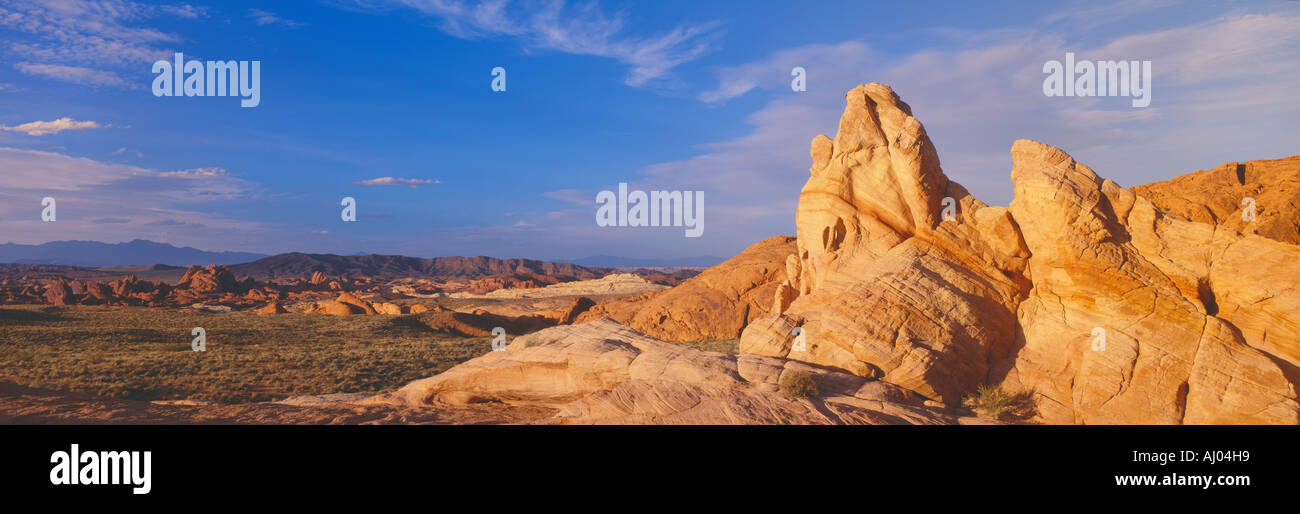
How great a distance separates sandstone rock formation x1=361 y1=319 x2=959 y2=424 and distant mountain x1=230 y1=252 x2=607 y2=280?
130183 millimetres

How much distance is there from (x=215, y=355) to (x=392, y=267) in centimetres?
16091

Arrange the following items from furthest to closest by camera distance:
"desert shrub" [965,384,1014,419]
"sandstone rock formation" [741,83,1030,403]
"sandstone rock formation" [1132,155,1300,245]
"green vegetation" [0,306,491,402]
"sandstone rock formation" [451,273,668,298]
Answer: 1. "sandstone rock formation" [451,273,668,298]
2. "green vegetation" [0,306,491,402]
3. "sandstone rock formation" [1132,155,1300,245]
4. "sandstone rock formation" [741,83,1030,403]
5. "desert shrub" [965,384,1014,419]

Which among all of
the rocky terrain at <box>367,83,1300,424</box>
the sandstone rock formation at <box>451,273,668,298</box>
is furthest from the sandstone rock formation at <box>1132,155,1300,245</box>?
the sandstone rock formation at <box>451,273,668,298</box>

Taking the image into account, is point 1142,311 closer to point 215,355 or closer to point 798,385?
point 798,385

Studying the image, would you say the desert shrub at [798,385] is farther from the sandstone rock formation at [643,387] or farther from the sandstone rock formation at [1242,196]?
the sandstone rock formation at [1242,196]

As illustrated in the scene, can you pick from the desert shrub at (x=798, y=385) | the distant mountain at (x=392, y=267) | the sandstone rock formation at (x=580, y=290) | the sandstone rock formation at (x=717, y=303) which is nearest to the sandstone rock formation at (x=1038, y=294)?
the desert shrub at (x=798, y=385)

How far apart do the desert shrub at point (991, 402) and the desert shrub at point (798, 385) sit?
3.39m

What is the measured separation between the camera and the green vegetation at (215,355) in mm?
18203

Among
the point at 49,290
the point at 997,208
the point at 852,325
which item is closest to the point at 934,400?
the point at 852,325

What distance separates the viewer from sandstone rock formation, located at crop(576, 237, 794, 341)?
30.6 meters

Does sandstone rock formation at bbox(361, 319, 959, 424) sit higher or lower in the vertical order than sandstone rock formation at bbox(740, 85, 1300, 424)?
lower

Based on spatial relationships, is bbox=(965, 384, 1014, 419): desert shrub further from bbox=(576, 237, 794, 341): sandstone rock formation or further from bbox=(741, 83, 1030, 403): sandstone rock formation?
bbox=(576, 237, 794, 341): sandstone rock formation

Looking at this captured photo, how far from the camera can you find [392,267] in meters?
175

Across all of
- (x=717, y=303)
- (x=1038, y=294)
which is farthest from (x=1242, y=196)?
(x=717, y=303)
